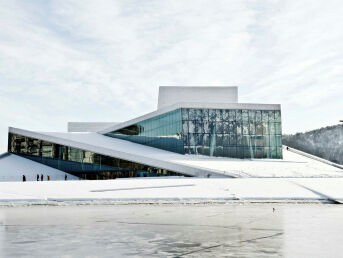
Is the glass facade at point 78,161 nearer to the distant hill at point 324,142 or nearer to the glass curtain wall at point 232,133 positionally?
the glass curtain wall at point 232,133

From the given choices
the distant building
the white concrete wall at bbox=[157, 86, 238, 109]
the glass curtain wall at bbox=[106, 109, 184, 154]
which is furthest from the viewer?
the white concrete wall at bbox=[157, 86, 238, 109]

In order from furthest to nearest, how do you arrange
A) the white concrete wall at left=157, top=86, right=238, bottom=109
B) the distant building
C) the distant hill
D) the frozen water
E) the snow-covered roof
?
the distant hill
the white concrete wall at left=157, top=86, right=238, bottom=109
the distant building
the snow-covered roof
the frozen water

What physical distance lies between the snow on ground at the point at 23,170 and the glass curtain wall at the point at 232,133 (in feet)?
42.0

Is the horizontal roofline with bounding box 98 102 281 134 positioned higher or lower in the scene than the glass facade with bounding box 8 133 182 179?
higher

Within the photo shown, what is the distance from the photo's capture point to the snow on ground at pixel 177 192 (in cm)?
1611

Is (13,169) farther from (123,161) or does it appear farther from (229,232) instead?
(229,232)

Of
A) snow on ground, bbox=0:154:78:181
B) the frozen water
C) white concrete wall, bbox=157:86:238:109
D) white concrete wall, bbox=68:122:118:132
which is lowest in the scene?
the frozen water

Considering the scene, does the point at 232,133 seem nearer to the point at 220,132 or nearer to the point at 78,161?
the point at 220,132

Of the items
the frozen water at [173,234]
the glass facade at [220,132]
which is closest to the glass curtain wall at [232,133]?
the glass facade at [220,132]

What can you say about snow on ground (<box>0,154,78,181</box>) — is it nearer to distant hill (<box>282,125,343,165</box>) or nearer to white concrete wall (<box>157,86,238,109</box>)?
white concrete wall (<box>157,86,238,109</box>)

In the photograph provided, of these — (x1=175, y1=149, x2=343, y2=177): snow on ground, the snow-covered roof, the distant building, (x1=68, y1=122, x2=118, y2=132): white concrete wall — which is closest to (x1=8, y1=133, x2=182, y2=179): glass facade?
the distant building

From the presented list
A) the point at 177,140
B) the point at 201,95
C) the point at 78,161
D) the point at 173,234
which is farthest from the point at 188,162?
the point at 173,234

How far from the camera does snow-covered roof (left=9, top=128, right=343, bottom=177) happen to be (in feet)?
106

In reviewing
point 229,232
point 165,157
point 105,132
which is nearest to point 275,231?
point 229,232
